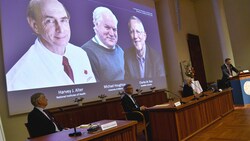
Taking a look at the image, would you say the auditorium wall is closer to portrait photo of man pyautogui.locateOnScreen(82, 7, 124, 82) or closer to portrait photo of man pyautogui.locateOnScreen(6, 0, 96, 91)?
portrait photo of man pyautogui.locateOnScreen(82, 7, 124, 82)

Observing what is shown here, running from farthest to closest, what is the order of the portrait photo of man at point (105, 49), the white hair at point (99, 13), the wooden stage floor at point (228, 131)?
the white hair at point (99, 13) → the portrait photo of man at point (105, 49) → the wooden stage floor at point (228, 131)

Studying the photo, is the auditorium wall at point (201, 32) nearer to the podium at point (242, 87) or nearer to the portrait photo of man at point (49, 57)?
the podium at point (242, 87)

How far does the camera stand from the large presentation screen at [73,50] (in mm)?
3355

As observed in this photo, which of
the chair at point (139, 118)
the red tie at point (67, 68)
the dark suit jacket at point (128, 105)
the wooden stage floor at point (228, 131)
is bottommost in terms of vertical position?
the wooden stage floor at point (228, 131)

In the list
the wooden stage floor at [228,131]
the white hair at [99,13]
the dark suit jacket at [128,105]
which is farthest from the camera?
the white hair at [99,13]

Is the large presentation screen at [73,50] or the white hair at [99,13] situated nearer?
the large presentation screen at [73,50]

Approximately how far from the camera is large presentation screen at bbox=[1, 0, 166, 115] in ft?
11.0

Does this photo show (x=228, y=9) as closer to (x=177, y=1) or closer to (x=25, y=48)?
(x=177, y=1)

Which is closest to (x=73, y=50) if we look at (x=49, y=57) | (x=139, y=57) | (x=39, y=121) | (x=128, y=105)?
(x=49, y=57)

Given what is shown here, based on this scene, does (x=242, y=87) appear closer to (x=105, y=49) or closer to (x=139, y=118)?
(x=139, y=118)

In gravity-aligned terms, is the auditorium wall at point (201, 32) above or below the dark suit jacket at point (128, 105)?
above

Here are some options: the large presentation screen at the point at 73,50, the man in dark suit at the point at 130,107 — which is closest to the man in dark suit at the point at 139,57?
the large presentation screen at the point at 73,50

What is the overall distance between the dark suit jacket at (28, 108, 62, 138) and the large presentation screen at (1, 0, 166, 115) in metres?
0.72

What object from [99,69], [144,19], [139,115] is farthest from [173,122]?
[144,19]
